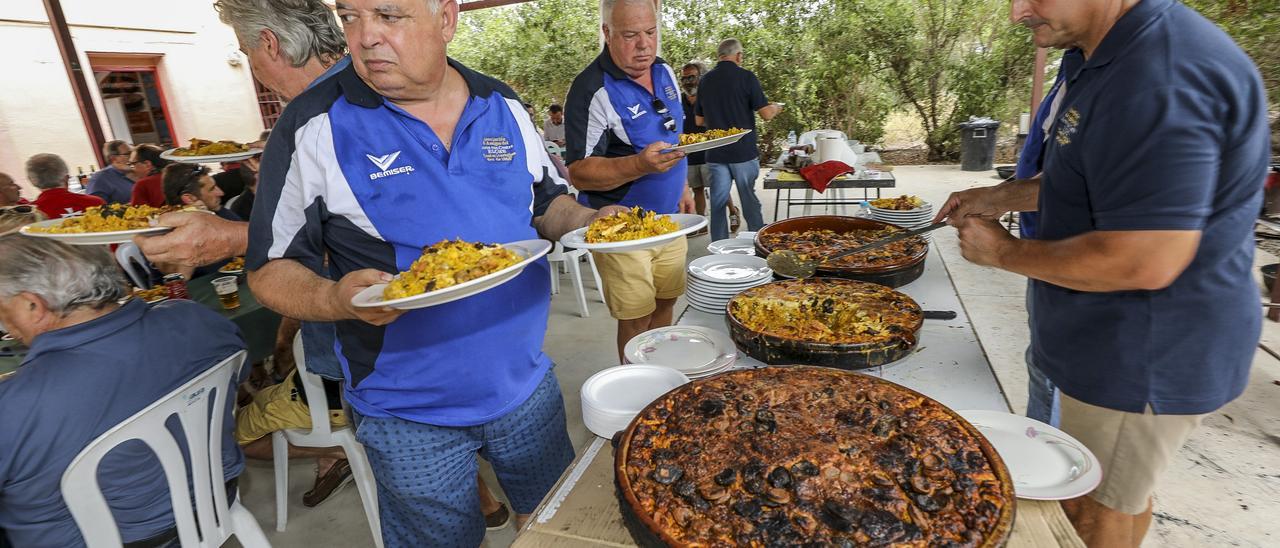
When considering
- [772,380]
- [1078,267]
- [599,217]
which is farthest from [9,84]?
[1078,267]

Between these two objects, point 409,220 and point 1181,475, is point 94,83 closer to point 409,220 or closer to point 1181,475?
point 409,220

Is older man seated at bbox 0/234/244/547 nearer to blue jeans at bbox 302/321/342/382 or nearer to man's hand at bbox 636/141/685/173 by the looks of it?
blue jeans at bbox 302/321/342/382

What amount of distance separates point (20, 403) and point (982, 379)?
2.61 metres

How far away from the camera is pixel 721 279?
7.44 ft

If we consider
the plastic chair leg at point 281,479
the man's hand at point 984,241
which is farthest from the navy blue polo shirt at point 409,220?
the plastic chair leg at point 281,479

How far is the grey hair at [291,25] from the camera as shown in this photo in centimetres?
166

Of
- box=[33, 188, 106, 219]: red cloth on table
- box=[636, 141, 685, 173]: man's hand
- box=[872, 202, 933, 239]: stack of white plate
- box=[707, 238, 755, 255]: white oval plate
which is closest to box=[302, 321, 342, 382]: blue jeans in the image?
box=[636, 141, 685, 173]: man's hand

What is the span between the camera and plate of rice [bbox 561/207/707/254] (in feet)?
5.21

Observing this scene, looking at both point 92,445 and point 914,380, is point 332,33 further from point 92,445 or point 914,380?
point 914,380

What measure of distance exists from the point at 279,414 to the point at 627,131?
1973 mm

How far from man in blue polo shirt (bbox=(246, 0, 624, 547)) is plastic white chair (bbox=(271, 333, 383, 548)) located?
33.0 inches

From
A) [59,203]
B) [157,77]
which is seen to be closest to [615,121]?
[59,203]

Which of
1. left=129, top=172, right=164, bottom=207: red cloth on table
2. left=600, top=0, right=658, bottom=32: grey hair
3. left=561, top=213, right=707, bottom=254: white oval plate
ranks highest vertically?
left=600, top=0, right=658, bottom=32: grey hair

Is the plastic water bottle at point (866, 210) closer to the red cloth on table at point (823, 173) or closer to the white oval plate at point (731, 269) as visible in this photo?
the red cloth on table at point (823, 173)
